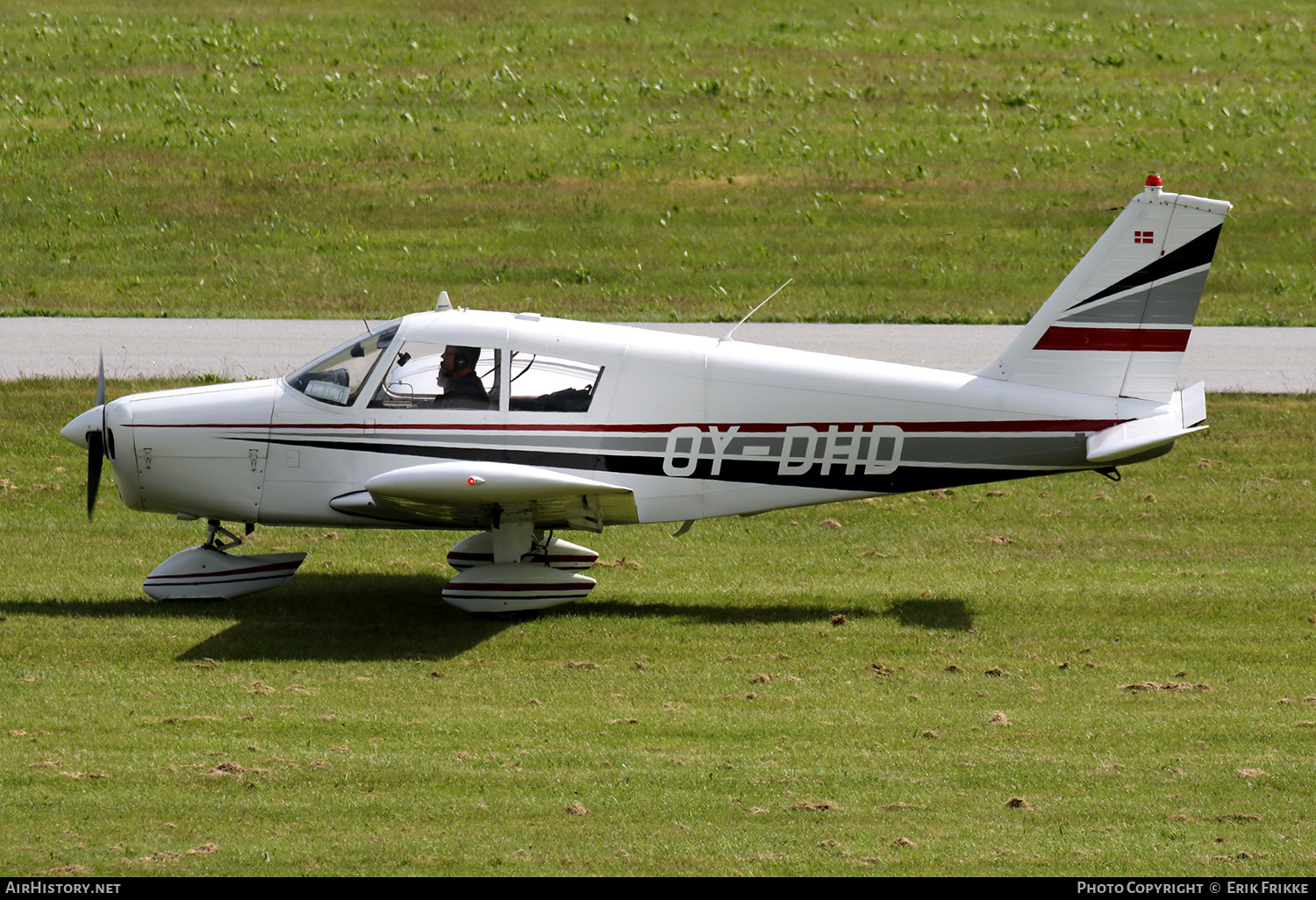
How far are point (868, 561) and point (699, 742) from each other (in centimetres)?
436

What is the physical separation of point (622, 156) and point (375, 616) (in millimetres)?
18962

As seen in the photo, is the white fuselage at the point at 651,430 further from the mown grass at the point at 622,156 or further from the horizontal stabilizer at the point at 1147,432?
the mown grass at the point at 622,156

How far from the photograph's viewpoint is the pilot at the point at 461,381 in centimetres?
1091

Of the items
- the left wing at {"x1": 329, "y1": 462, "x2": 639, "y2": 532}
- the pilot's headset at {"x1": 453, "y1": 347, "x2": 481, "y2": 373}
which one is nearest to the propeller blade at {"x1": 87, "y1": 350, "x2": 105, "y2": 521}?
the left wing at {"x1": 329, "y1": 462, "x2": 639, "y2": 532}

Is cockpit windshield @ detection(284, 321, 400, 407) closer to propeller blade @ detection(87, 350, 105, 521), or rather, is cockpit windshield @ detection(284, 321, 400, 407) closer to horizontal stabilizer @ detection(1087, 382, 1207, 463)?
propeller blade @ detection(87, 350, 105, 521)

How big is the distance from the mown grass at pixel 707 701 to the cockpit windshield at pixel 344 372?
1782 millimetres

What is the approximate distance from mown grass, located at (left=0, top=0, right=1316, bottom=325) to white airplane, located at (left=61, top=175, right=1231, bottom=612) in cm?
1064

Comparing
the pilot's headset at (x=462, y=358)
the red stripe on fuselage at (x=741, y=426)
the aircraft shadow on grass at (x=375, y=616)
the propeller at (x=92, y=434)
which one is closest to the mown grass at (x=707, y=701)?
the aircraft shadow on grass at (x=375, y=616)

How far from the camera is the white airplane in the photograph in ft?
35.6

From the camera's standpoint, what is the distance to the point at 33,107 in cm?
3045

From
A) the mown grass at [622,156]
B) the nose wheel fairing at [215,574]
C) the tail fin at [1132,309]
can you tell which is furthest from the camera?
the mown grass at [622,156]

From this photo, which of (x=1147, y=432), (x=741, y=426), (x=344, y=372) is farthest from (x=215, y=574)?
(x=1147, y=432)

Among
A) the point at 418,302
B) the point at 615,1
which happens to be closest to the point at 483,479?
the point at 418,302

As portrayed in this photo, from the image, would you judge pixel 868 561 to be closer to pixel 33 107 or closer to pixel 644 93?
pixel 644 93
